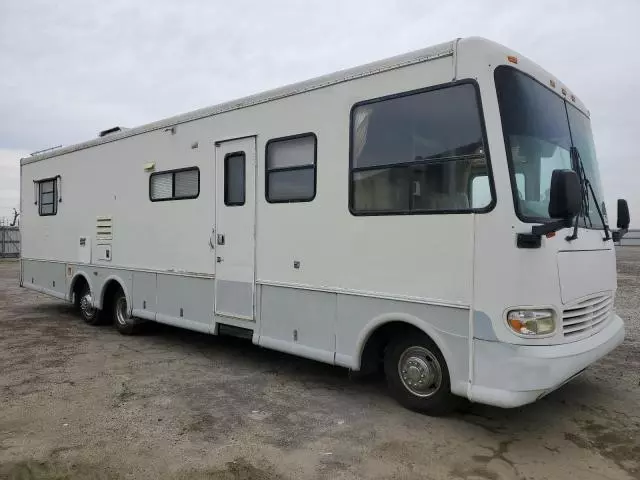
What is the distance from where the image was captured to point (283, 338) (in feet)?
18.3

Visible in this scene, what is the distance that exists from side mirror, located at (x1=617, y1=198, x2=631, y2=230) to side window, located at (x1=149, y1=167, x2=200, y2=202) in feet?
16.0

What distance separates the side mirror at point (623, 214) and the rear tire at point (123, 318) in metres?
6.54

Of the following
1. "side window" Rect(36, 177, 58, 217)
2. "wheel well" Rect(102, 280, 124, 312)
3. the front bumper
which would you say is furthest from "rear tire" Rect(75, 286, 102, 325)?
the front bumper

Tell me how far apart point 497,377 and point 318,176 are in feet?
8.14

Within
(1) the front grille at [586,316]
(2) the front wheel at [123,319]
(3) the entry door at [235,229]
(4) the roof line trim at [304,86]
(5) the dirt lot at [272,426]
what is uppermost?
(4) the roof line trim at [304,86]

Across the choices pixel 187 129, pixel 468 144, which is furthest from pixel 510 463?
pixel 187 129

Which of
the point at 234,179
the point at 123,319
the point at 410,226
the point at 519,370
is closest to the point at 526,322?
the point at 519,370

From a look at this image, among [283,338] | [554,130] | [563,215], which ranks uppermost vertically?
[554,130]

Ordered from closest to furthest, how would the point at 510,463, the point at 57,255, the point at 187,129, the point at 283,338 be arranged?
the point at 510,463
the point at 283,338
the point at 187,129
the point at 57,255

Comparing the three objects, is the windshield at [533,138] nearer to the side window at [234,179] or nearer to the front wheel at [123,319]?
the side window at [234,179]

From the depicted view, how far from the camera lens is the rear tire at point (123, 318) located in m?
8.02

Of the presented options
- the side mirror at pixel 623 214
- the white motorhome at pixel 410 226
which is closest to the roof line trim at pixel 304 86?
the white motorhome at pixel 410 226

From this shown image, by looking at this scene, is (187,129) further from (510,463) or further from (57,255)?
(510,463)

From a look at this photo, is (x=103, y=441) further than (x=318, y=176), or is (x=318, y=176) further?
(x=318, y=176)
